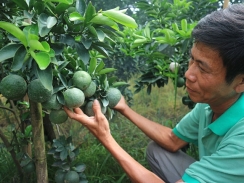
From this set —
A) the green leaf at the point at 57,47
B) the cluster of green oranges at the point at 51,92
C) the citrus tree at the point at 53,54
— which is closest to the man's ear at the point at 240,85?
the citrus tree at the point at 53,54

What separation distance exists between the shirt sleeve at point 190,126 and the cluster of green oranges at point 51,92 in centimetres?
63

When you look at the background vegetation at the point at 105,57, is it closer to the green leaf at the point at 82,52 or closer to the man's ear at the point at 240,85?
the green leaf at the point at 82,52

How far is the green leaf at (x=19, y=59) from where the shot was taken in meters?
0.89

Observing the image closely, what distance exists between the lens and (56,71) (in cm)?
107

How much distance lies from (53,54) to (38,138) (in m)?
0.47

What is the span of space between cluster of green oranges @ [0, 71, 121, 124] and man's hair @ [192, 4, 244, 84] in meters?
0.49

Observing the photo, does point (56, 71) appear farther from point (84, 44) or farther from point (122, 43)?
point (122, 43)

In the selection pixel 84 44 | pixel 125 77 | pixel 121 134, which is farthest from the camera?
pixel 125 77

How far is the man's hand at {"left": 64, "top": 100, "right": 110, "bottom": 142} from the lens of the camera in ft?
3.91

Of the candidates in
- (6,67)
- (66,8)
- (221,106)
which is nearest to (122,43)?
(6,67)

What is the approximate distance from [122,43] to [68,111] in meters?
1.21

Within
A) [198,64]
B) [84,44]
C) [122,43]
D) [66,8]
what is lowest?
[122,43]

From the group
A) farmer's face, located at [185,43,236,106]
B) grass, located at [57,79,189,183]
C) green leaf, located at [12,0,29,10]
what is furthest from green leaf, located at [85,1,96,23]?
grass, located at [57,79,189,183]

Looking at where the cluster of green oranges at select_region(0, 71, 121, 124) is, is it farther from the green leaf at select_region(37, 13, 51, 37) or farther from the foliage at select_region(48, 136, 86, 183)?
the foliage at select_region(48, 136, 86, 183)
